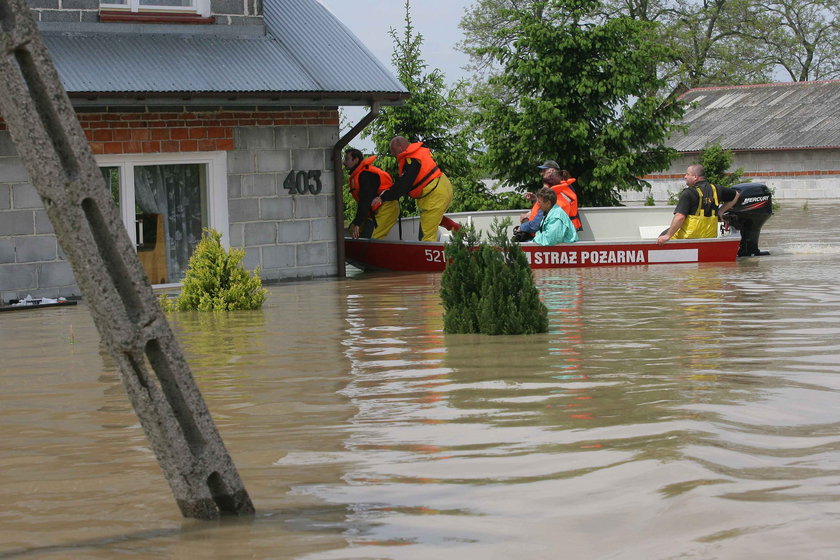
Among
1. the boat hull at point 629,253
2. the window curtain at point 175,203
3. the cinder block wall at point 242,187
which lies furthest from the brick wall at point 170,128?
the boat hull at point 629,253

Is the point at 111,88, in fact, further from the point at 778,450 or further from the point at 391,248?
the point at 778,450

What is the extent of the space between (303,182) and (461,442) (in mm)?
11849

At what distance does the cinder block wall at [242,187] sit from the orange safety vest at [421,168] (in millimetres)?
1521

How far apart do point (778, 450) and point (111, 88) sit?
36.9ft

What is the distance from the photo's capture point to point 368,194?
20625mm

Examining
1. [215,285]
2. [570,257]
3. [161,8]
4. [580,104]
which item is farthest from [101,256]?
[580,104]

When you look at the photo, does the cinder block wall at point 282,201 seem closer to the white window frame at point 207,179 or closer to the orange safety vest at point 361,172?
the white window frame at point 207,179

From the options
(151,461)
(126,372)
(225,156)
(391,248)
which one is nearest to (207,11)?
(225,156)

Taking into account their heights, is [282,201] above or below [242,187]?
below

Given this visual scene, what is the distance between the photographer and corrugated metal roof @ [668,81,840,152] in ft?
154

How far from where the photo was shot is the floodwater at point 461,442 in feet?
17.7

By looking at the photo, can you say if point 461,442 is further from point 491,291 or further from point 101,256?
point 491,291

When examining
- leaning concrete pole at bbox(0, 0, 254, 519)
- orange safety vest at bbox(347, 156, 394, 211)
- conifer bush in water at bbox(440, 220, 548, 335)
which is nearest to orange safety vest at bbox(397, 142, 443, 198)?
orange safety vest at bbox(347, 156, 394, 211)

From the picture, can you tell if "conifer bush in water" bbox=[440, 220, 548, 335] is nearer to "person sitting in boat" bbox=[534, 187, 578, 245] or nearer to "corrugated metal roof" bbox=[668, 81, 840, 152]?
"person sitting in boat" bbox=[534, 187, 578, 245]
